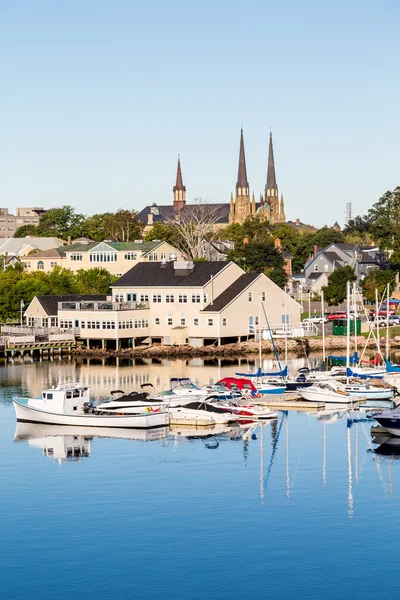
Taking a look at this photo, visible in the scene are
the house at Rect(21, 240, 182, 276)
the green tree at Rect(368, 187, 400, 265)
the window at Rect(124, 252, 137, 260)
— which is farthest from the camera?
the green tree at Rect(368, 187, 400, 265)

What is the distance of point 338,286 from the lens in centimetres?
11531

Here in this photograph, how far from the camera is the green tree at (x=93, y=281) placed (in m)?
112

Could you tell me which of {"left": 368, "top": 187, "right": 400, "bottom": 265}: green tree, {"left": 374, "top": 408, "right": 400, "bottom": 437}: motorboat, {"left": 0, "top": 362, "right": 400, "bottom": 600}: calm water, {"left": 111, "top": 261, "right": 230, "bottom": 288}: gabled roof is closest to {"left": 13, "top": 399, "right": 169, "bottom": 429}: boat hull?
{"left": 0, "top": 362, "right": 400, "bottom": 600}: calm water

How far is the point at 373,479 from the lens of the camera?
40938 mm

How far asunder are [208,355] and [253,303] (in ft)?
24.5

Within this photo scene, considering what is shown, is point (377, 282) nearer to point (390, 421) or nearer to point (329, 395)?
point (329, 395)

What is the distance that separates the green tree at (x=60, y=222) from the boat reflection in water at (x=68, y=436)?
5122 inches

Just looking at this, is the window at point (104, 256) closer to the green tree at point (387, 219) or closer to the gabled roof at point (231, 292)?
the gabled roof at point (231, 292)

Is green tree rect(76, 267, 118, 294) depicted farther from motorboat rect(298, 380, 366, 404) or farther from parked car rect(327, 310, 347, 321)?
motorboat rect(298, 380, 366, 404)

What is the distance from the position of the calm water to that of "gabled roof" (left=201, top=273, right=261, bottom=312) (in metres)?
37.5


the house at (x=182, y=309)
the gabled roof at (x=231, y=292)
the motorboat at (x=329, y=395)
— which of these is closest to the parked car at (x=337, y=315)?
the house at (x=182, y=309)

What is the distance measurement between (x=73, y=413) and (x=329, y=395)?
14.6 meters

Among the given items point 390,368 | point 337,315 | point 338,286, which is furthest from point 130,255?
point 390,368

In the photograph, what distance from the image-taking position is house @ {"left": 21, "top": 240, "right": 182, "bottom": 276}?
119m
